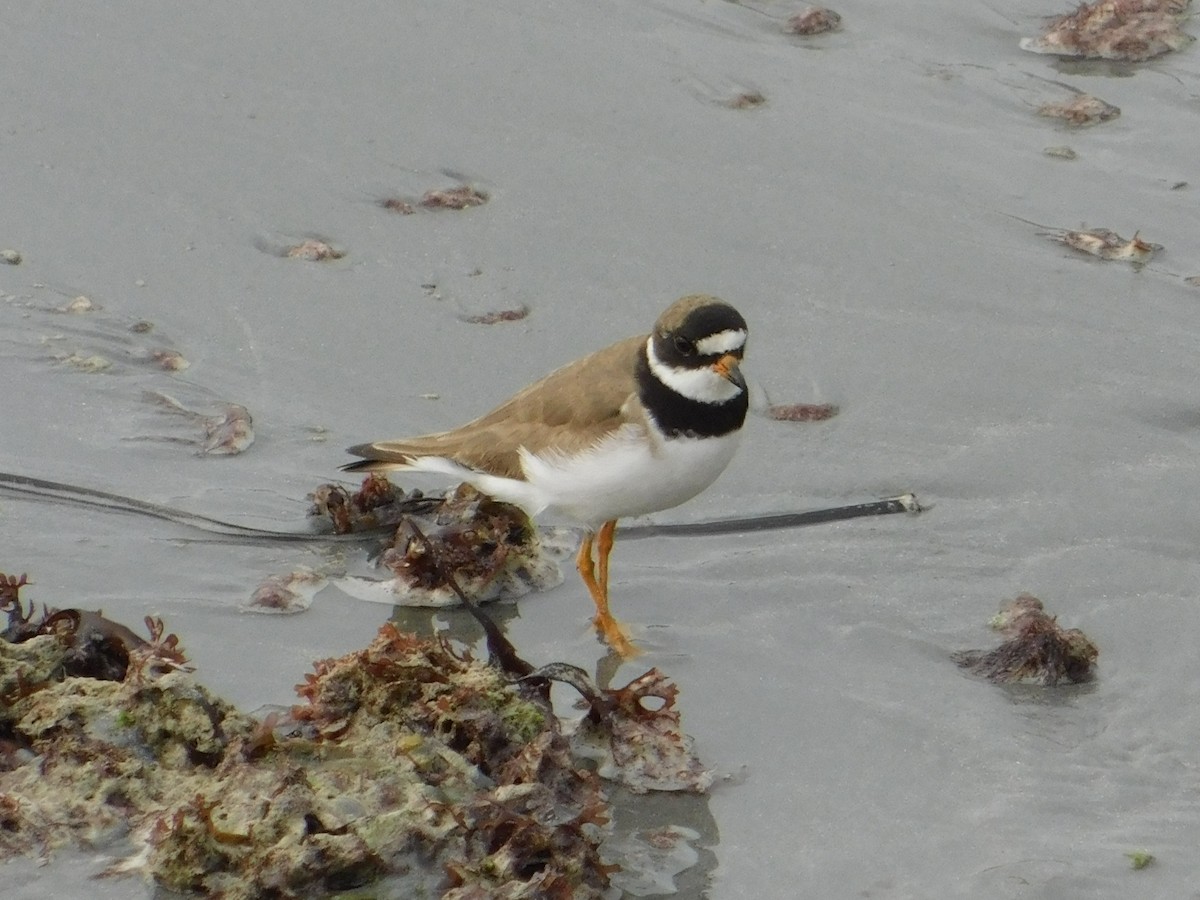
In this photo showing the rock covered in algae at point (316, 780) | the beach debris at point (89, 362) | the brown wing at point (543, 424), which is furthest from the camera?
the beach debris at point (89, 362)

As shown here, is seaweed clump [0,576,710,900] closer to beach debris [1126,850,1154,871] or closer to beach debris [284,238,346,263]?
beach debris [1126,850,1154,871]

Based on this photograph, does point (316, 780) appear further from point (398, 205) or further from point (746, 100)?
point (746, 100)

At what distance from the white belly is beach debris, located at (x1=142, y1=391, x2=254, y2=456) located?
1269mm

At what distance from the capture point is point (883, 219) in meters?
7.04

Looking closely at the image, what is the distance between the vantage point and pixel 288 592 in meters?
5.03

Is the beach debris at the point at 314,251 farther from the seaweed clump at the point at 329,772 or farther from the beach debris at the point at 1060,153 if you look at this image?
the beach debris at the point at 1060,153

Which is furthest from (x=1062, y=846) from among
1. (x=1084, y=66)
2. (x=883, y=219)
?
(x=1084, y=66)

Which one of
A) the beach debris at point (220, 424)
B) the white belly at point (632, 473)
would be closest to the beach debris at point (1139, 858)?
the white belly at point (632, 473)

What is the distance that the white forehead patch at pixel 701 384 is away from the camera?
499 centimetres

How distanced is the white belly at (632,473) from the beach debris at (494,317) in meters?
1.47

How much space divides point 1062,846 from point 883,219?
12.0 feet

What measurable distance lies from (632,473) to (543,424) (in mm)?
494

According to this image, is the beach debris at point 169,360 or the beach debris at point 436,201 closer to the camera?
the beach debris at point 169,360

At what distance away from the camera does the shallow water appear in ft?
14.3
